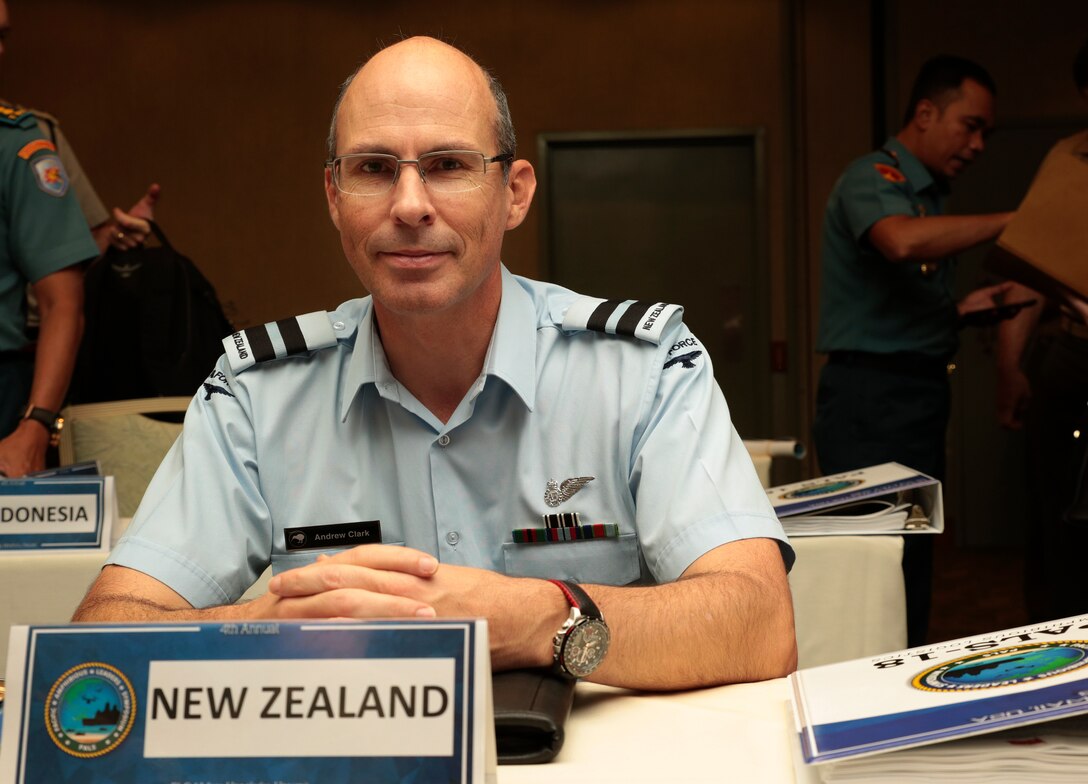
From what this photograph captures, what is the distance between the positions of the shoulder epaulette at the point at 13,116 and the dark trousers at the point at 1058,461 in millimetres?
2279

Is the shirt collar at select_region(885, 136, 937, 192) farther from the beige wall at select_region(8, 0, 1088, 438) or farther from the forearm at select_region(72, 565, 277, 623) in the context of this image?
the forearm at select_region(72, 565, 277, 623)

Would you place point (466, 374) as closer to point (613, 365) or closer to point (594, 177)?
point (613, 365)

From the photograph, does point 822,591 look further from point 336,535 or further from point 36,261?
point 36,261

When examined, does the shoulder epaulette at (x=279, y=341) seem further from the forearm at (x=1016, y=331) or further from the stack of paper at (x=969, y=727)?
the forearm at (x=1016, y=331)

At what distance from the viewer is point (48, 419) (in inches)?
93.1

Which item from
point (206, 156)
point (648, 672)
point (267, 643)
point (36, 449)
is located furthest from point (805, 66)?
point (267, 643)

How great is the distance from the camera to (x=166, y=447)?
8.30 feet

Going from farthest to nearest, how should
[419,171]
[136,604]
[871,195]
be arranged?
[871,195]
[419,171]
[136,604]

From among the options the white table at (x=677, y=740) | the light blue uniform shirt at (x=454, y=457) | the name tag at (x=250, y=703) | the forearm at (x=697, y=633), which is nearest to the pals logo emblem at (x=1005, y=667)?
the white table at (x=677, y=740)

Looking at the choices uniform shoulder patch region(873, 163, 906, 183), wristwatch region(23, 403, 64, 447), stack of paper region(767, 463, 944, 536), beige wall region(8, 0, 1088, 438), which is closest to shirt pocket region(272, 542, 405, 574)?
stack of paper region(767, 463, 944, 536)

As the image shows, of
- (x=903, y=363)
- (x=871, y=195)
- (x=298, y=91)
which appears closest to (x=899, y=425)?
(x=903, y=363)

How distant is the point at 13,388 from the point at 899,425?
2.05 metres

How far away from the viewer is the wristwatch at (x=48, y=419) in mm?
2346

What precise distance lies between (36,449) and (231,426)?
1200 millimetres
